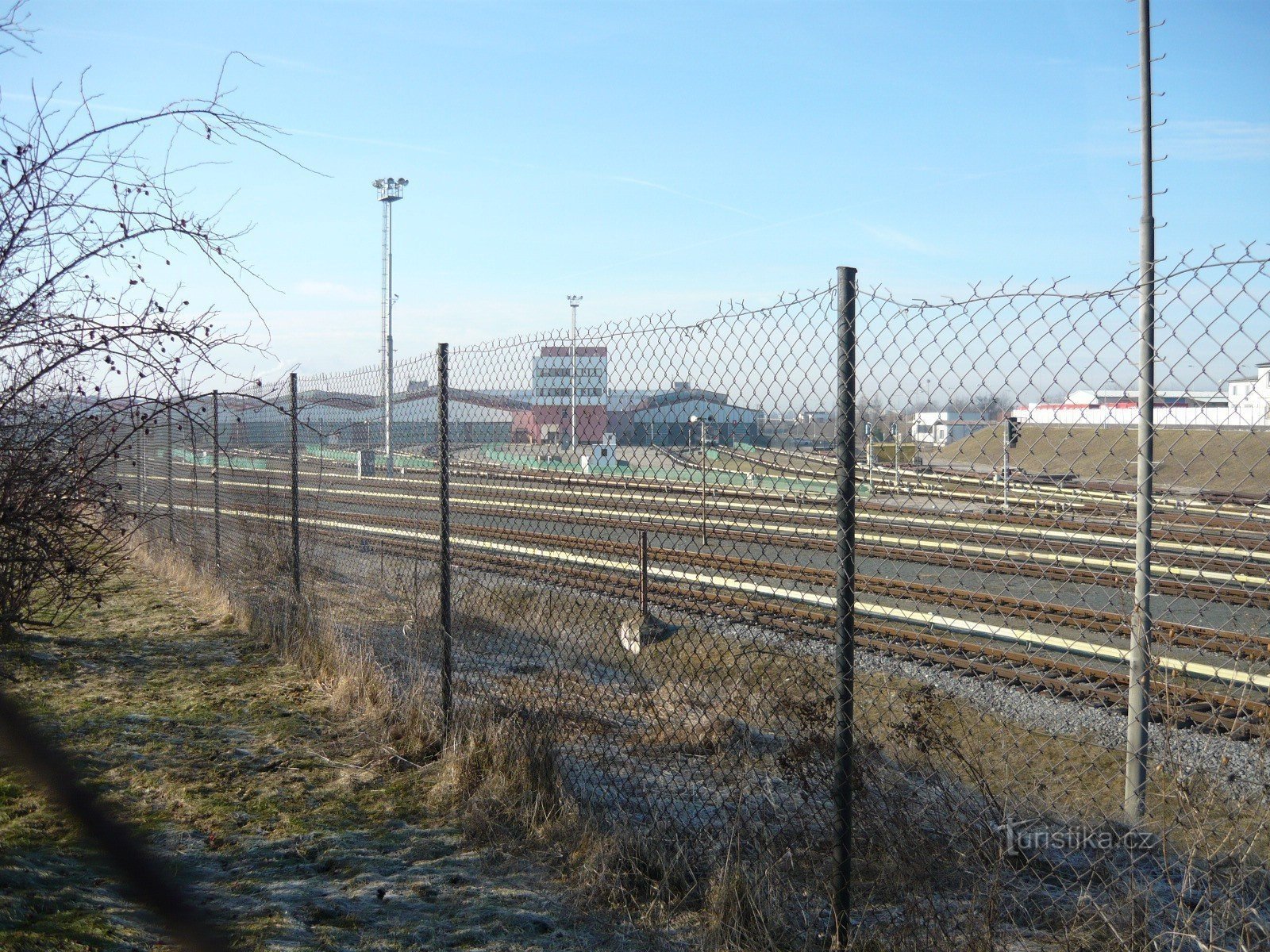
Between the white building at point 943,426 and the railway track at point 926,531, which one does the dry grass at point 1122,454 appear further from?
the railway track at point 926,531

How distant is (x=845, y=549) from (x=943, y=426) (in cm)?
53

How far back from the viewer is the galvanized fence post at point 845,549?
3186 millimetres

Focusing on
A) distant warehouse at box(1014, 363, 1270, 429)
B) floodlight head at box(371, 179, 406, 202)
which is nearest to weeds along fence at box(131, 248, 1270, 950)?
distant warehouse at box(1014, 363, 1270, 429)

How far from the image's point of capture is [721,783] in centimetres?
488

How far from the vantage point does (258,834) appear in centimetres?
461

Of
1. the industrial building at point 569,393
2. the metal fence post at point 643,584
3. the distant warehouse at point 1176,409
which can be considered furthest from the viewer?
the metal fence post at point 643,584

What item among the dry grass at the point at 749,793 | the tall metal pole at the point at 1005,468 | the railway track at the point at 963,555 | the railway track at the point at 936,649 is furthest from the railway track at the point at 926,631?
the tall metal pole at the point at 1005,468

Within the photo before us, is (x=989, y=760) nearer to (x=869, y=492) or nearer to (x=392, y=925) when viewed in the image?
(x=869, y=492)

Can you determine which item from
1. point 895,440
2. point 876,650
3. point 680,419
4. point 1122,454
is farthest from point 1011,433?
point 876,650

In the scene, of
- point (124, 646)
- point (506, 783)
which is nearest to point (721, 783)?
point (506, 783)

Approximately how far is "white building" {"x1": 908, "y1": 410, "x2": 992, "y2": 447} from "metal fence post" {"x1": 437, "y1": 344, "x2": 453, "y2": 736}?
3.27 m

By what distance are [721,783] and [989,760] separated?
272cm

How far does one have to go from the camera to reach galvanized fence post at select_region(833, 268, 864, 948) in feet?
10.5

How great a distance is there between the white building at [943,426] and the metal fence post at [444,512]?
3.27m
